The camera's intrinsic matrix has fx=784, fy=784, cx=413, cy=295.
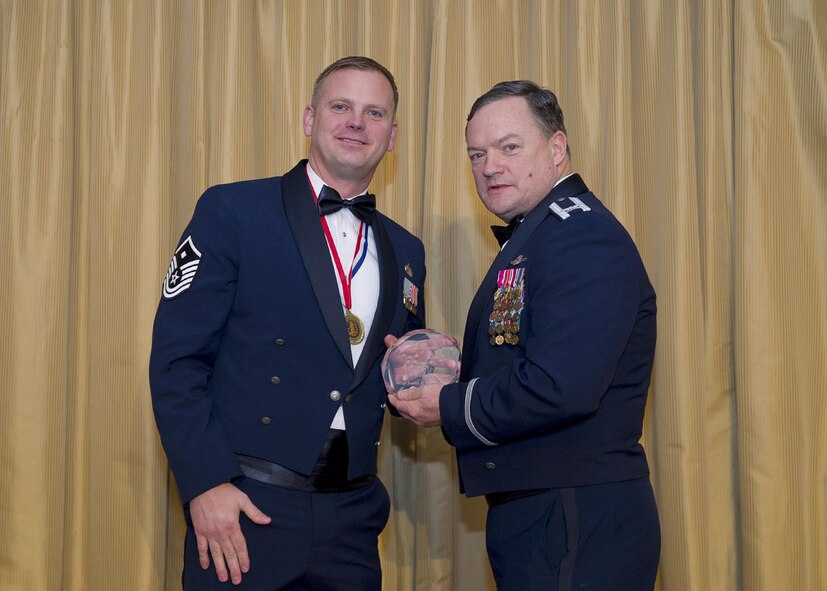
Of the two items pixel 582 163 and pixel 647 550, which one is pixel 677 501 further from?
pixel 582 163

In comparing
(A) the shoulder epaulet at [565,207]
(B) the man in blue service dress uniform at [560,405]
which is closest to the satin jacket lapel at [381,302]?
(B) the man in blue service dress uniform at [560,405]

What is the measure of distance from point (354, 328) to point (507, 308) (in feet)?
1.44

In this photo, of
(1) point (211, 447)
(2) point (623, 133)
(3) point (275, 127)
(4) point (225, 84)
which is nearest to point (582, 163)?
(2) point (623, 133)

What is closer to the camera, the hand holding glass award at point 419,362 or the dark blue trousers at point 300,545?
the dark blue trousers at point 300,545

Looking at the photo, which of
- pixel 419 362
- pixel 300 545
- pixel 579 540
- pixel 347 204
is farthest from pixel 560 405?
pixel 347 204

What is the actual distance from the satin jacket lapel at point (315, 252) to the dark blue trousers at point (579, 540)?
605 mm

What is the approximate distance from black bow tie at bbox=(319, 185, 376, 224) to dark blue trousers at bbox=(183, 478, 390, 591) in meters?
0.76

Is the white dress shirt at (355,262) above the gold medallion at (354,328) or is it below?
above

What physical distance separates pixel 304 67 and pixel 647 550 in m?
1.95

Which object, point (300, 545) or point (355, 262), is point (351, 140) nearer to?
point (355, 262)

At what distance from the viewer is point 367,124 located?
7.46 feet

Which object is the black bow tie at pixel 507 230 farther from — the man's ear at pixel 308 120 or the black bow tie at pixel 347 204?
the man's ear at pixel 308 120

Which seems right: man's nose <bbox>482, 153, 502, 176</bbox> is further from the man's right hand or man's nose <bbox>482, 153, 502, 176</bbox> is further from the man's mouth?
the man's right hand

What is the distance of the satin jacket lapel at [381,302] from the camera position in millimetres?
2076
